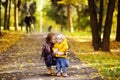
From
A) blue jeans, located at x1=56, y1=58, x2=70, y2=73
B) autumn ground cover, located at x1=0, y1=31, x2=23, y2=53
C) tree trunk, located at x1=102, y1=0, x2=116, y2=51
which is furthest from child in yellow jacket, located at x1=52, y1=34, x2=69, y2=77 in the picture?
autumn ground cover, located at x1=0, y1=31, x2=23, y2=53

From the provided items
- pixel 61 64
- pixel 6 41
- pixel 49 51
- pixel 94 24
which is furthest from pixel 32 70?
pixel 6 41

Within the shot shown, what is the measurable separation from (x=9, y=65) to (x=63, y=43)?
3.95m

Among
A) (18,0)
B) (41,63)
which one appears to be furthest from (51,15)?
(41,63)

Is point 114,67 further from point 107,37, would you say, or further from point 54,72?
point 107,37

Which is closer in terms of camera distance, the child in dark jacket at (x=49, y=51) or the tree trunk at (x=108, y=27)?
the child in dark jacket at (x=49, y=51)

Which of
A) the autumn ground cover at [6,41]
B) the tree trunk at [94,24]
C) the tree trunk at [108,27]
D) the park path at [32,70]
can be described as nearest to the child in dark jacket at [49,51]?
the park path at [32,70]

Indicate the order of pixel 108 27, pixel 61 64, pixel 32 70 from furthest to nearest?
pixel 108 27, pixel 32 70, pixel 61 64

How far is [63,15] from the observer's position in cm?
6838

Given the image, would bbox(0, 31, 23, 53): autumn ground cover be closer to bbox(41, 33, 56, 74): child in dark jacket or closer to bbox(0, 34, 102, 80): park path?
bbox(0, 34, 102, 80): park path

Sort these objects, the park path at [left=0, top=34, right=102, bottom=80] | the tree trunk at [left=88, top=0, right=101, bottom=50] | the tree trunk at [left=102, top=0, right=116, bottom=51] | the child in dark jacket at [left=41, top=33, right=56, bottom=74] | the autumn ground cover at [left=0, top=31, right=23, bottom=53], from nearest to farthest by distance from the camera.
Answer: the park path at [left=0, top=34, right=102, bottom=80] → the child in dark jacket at [left=41, top=33, right=56, bottom=74] → the tree trunk at [left=102, top=0, right=116, bottom=51] → the tree trunk at [left=88, top=0, right=101, bottom=50] → the autumn ground cover at [left=0, top=31, right=23, bottom=53]

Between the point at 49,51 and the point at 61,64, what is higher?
the point at 49,51

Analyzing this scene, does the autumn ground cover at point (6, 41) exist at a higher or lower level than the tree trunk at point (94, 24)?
lower

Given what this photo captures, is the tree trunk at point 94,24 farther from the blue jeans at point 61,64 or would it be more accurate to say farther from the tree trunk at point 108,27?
the blue jeans at point 61,64

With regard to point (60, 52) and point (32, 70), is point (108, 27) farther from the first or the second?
point (60, 52)
